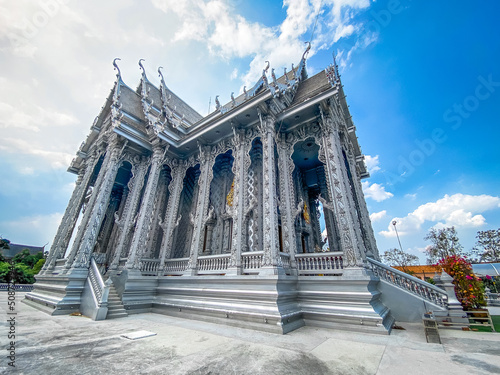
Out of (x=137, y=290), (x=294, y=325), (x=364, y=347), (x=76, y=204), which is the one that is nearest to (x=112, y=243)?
(x=76, y=204)

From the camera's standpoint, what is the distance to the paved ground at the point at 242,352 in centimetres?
292

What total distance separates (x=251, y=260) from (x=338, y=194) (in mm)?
3705

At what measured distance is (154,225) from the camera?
1099cm

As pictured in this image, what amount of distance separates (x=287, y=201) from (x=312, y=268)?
2.49m

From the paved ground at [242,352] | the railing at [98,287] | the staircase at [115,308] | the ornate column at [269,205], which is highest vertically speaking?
the ornate column at [269,205]

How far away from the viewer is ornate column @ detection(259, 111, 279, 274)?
6559 millimetres

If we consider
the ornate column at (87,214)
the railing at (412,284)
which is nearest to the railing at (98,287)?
the ornate column at (87,214)

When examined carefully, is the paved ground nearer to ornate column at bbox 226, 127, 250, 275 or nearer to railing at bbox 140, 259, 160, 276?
ornate column at bbox 226, 127, 250, 275

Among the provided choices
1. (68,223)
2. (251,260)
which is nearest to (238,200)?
(251,260)

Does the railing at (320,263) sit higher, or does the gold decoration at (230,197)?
the gold decoration at (230,197)

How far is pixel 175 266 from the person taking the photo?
356 inches

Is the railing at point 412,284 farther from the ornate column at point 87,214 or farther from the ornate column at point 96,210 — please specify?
the ornate column at point 87,214

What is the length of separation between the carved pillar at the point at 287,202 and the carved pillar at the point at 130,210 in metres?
7.21

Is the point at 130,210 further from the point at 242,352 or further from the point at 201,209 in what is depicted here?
the point at 242,352
